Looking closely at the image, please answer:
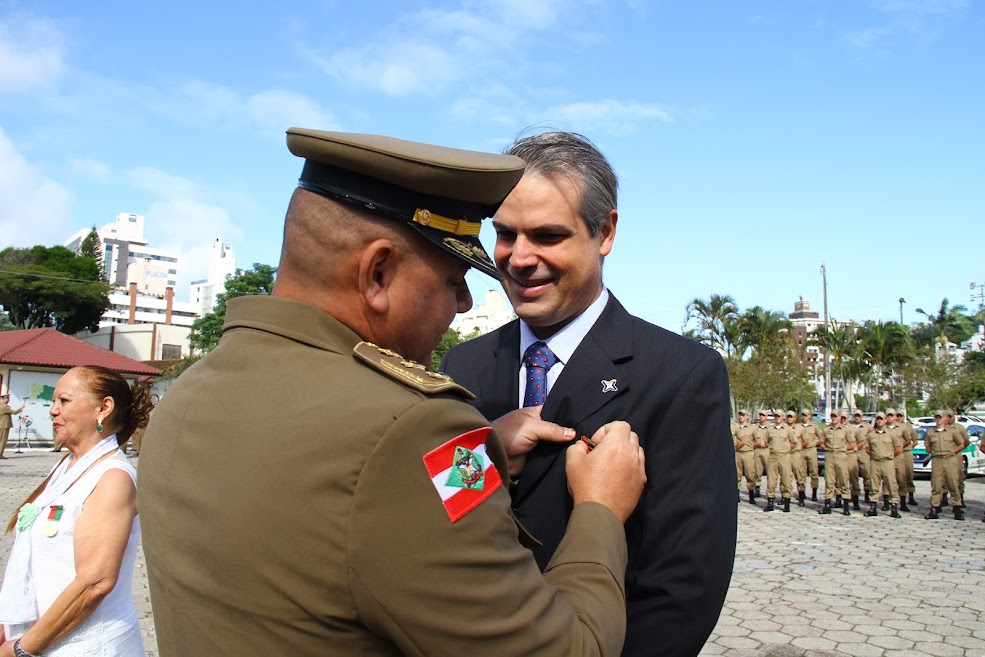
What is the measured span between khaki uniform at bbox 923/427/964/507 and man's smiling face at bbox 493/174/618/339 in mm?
16497

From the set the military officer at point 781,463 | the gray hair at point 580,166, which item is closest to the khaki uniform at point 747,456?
the military officer at point 781,463

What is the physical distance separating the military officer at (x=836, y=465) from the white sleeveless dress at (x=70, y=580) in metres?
16.4

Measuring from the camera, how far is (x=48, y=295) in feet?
178

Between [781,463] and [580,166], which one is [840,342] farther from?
[580,166]

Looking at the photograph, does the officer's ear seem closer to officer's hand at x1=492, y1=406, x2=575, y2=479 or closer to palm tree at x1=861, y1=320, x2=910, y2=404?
officer's hand at x1=492, y1=406, x2=575, y2=479

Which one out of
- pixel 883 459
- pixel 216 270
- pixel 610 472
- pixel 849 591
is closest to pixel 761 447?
pixel 883 459

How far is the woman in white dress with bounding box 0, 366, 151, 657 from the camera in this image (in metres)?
3.06

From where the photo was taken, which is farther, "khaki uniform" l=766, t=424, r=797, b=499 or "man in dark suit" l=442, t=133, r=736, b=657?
"khaki uniform" l=766, t=424, r=797, b=499

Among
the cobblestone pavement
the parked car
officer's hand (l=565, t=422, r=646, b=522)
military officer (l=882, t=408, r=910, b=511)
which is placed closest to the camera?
officer's hand (l=565, t=422, r=646, b=522)

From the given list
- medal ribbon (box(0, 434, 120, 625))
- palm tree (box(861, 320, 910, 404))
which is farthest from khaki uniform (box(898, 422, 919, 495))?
palm tree (box(861, 320, 910, 404))

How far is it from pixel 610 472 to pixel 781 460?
17.2 meters

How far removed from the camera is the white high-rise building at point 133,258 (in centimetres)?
10194

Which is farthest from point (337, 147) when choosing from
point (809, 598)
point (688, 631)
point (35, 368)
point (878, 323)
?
point (878, 323)

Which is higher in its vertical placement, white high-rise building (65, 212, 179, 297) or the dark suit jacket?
white high-rise building (65, 212, 179, 297)
